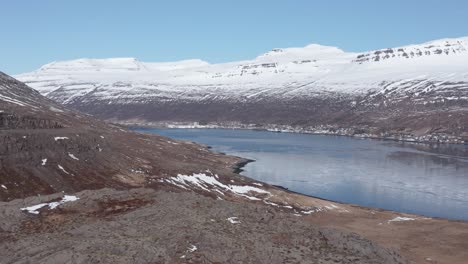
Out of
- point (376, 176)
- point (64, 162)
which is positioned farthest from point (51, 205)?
point (376, 176)

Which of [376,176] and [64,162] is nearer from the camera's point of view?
[64,162]

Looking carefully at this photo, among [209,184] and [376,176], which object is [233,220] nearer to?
[209,184]

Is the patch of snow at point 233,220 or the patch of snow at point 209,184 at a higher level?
the patch of snow at point 233,220

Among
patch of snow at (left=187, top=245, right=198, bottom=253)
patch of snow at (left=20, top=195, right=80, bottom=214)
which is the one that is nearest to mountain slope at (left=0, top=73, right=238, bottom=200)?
patch of snow at (left=20, top=195, right=80, bottom=214)

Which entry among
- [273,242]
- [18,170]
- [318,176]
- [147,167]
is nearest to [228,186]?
[147,167]

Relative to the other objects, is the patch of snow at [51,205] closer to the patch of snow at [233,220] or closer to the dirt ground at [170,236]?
the dirt ground at [170,236]

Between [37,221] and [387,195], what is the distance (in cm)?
8461

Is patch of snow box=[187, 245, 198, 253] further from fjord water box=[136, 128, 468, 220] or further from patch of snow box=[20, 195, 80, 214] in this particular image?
fjord water box=[136, 128, 468, 220]

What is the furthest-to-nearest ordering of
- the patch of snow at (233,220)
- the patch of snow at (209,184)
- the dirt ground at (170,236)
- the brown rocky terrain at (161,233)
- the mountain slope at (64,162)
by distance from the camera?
the patch of snow at (209,184), the mountain slope at (64,162), the patch of snow at (233,220), the brown rocky terrain at (161,233), the dirt ground at (170,236)

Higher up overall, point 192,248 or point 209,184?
point 192,248

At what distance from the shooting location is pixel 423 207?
96875 mm

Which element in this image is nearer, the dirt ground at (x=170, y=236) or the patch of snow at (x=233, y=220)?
the dirt ground at (x=170, y=236)

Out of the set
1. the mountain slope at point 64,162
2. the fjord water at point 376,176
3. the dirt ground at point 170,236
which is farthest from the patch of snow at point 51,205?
the fjord water at point 376,176

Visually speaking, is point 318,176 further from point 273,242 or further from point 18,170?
point 273,242
